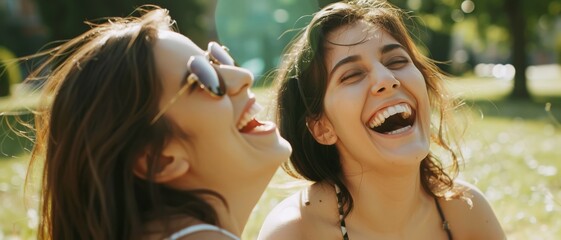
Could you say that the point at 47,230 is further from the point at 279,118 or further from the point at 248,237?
the point at 248,237

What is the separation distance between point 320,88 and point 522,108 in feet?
56.0

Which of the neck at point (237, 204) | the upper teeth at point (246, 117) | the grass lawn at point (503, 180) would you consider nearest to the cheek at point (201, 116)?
the upper teeth at point (246, 117)

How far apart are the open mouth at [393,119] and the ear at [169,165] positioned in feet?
4.29

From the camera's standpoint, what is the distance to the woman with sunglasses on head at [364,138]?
11.2 feet

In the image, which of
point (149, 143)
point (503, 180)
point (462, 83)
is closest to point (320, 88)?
point (149, 143)

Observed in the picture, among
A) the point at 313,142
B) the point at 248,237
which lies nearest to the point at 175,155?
the point at 313,142

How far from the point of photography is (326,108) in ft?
11.7

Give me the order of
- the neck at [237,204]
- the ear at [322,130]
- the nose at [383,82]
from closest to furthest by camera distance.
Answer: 1. the neck at [237,204]
2. the nose at [383,82]
3. the ear at [322,130]

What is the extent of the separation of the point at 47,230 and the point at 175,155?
1.84ft

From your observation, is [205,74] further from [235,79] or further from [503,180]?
[503,180]

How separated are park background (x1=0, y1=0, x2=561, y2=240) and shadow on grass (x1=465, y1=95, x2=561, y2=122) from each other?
36 mm

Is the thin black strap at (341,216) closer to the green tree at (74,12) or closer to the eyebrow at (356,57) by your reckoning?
the eyebrow at (356,57)

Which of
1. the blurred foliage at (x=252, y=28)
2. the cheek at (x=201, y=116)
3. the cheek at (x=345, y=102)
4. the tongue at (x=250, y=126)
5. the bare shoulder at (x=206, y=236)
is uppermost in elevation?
the cheek at (x=201, y=116)

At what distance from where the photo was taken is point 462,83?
26.5 m
